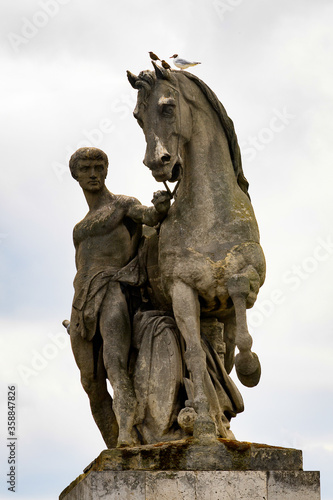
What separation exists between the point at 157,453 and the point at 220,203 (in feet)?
9.32

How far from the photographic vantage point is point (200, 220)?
14.3 m

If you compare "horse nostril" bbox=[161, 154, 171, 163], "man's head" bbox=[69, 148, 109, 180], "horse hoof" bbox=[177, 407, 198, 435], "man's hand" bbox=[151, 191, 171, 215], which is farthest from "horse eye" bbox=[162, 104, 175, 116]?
"horse hoof" bbox=[177, 407, 198, 435]

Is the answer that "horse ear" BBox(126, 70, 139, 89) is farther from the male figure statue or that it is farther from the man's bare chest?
the man's bare chest

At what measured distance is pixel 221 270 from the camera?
13969 millimetres

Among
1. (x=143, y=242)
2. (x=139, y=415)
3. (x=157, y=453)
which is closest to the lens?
(x=157, y=453)

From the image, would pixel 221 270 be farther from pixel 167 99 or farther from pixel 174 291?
pixel 167 99

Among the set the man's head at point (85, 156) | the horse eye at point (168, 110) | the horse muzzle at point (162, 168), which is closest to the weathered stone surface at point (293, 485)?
the horse muzzle at point (162, 168)

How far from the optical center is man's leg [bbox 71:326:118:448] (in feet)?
49.3

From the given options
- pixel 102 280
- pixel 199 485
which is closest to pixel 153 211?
pixel 102 280

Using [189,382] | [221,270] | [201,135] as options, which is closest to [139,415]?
[189,382]

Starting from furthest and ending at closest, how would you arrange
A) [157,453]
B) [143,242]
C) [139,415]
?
1. [143,242]
2. [139,415]
3. [157,453]

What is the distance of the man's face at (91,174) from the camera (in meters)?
15.3

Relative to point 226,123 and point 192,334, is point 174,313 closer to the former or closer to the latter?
point 192,334

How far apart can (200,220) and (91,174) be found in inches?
67.4
